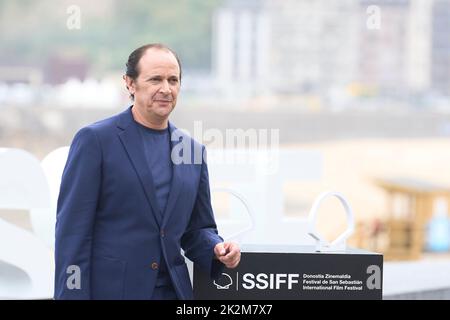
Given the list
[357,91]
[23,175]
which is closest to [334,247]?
[23,175]

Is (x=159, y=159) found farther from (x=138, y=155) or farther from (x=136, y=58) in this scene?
(x=136, y=58)

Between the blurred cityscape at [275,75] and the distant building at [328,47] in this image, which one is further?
the distant building at [328,47]

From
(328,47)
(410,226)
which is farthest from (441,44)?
(410,226)

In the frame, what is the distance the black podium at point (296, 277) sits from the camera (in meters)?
2.48

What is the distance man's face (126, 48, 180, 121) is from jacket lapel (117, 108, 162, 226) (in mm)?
65

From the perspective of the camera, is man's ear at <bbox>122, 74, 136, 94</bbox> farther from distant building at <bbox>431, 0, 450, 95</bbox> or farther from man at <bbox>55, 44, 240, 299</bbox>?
distant building at <bbox>431, 0, 450, 95</bbox>

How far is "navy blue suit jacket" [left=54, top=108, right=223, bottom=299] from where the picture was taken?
2.17 m

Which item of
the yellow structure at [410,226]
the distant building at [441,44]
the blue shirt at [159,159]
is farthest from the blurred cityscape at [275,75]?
the blue shirt at [159,159]

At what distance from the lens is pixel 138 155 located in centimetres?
222

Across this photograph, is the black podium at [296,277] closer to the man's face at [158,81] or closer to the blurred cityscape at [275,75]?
the man's face at [158,81]

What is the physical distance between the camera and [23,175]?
3.95 meters

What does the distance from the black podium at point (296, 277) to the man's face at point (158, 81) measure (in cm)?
48
